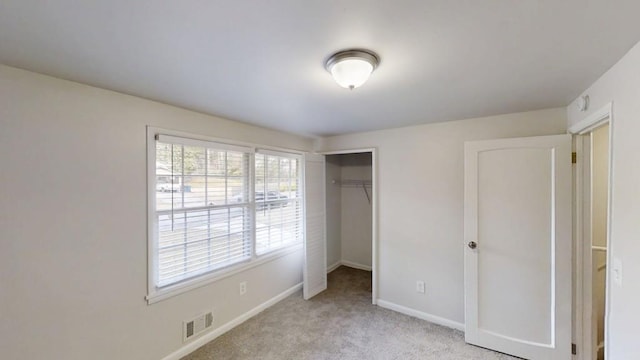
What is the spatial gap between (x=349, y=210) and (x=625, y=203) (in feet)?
12.0

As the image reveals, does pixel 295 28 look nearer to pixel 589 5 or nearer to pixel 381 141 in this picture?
pixel 589 5

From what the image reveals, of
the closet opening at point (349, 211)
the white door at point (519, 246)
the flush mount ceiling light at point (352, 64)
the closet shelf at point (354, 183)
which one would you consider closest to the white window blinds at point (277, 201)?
the closet opening at point (349, 211)

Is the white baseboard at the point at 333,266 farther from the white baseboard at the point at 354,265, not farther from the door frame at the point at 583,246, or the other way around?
the door frame at the point at 583,246

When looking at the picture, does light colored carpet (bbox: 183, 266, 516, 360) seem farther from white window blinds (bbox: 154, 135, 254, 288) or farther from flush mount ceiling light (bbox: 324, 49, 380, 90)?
flush mount ceiling light (bbox: 324, 49, 380, 90)

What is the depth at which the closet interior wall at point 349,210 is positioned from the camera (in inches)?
185

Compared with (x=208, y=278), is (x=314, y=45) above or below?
above

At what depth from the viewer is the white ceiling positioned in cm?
104

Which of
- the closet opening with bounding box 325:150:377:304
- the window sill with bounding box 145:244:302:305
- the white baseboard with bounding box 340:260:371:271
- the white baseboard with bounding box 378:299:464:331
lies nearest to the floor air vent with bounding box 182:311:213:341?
the window sill with bounding box 145:244:302:305

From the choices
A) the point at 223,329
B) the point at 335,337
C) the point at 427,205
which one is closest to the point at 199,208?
the point at 223,329

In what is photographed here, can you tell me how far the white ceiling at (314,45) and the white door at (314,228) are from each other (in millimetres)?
1628

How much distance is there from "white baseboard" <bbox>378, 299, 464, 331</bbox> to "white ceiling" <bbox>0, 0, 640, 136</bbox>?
234 cm

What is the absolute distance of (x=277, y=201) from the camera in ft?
11.4

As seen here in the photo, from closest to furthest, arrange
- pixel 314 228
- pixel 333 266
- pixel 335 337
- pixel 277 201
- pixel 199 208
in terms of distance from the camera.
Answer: pixel 199 208, pixel 335 337, pixel 277 201, pixel 314 228, pixel 333 266

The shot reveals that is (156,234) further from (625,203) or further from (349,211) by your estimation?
(349,211)
